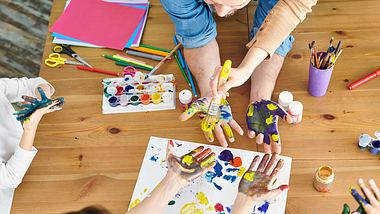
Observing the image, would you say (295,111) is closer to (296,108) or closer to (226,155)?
(296,108)

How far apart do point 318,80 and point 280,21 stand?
20 cm

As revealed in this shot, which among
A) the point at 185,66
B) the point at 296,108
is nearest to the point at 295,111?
the point at 296,108

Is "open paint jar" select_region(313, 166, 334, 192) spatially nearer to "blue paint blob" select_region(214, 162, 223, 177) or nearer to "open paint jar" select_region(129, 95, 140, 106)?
"blue paint blob" select_region(214, 162, 223, 177)

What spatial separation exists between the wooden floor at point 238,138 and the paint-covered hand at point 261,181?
0.19ft

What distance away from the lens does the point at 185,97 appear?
1.24m

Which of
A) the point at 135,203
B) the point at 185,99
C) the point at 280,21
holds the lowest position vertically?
the point at 135,203

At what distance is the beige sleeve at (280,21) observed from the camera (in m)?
1.10

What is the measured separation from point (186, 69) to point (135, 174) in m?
0.35

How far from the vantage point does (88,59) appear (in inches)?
55.0

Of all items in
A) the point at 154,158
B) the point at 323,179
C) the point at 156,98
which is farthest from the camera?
the point at 156,98

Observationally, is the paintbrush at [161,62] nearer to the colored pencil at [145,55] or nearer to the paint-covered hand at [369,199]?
the colored pencil at [145,55]

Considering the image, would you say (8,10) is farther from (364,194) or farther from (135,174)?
(364,194)

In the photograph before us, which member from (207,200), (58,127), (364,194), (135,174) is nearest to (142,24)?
(58,127)

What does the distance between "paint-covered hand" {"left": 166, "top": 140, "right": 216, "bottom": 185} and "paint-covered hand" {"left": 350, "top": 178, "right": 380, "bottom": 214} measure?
12.8 inches
